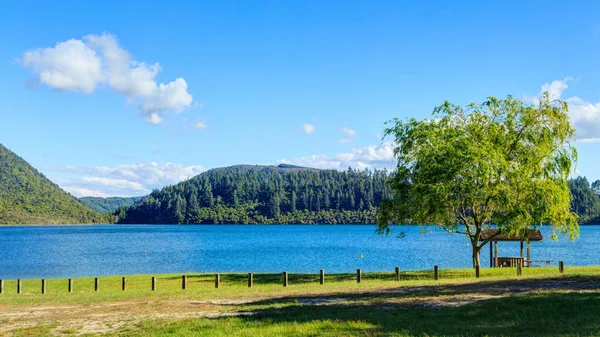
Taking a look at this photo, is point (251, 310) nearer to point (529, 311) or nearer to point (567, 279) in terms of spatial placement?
point (529, 311)

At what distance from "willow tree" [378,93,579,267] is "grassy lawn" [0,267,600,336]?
8069 mm

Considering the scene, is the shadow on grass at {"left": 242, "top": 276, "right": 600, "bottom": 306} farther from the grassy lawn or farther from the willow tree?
the willow tree

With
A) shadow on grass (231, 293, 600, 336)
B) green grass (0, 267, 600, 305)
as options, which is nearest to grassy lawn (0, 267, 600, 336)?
shadow on grass (231, 293, 600, 336)

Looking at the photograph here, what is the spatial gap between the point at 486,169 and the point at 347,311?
62.4 ft

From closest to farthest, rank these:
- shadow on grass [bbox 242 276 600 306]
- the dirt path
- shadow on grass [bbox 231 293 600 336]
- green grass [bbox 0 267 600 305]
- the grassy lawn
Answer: shadow on grass [bbox 231 293 600 336]
the grassy lawn
the dirt path
shadow on grass [bbox 242 276 600 306]
green grass [bbox 0 267 600 305]

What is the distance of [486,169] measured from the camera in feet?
111

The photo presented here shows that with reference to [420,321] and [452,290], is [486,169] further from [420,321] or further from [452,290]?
[420,321]

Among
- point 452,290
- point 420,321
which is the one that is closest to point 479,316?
point 420,321

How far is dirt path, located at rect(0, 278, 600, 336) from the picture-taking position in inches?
734

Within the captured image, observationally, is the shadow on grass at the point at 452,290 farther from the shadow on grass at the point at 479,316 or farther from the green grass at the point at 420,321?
the green grass at the point at 420,321

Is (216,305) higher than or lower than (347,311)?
lower

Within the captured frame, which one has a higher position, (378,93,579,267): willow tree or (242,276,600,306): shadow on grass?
(378,93,579,267): willow tree

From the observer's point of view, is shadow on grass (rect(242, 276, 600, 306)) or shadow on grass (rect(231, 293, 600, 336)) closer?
shadow on grass (rect(231, 293, 600, 336))

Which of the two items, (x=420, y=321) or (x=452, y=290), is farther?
(x=452, y=290)
